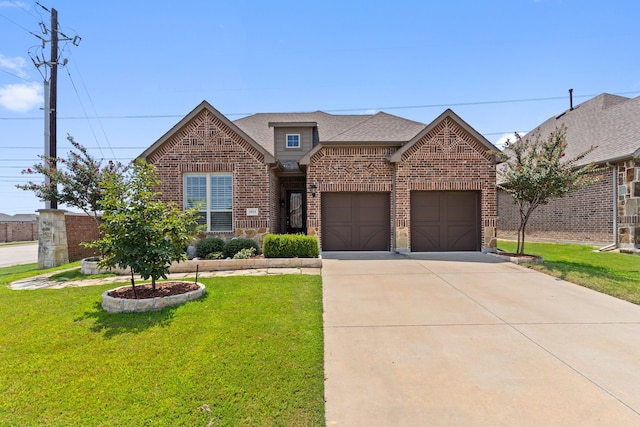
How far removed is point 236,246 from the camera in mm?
10273

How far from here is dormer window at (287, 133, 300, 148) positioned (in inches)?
567

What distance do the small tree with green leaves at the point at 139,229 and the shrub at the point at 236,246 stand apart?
3770 millimetres

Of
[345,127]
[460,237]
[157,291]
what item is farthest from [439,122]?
[157,291]

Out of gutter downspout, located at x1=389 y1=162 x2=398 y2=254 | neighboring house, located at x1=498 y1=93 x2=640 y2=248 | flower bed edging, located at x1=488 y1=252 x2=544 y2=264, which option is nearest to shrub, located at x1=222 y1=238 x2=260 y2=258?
gutter downspout, located at x1=389 y1=162 x2=398 y2=254

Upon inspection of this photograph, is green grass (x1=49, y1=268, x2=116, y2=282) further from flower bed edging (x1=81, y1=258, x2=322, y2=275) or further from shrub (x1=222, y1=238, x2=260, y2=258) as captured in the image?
shrub (x1=222, y1=238, x2=260, y2=258)

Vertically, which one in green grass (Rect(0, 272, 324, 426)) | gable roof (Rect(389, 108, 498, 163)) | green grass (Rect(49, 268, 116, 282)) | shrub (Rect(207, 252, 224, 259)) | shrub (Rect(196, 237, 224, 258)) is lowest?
green grass (Rect(0, 272, 324, 426))

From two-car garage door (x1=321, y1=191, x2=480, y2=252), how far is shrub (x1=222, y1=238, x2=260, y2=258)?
298cm

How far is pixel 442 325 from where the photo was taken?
4.78 metres

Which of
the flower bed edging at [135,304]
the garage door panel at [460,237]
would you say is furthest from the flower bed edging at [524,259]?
the flower bed edging at [135,304]

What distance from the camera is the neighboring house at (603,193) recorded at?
1246 cm

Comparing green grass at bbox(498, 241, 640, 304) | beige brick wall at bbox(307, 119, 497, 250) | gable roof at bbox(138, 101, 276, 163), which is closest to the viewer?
green grass at bbox(498, 241, 640, 304)

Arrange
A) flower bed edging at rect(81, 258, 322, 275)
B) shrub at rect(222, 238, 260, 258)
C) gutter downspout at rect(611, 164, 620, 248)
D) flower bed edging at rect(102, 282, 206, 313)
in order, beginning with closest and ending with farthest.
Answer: flower bed edging at rect(102, 282, 206, 313), flower bed edging at rect(81, 258, 322, 275), shrub at rect(222, 238, 260, 258), gutter downspout at rect(611, 164, 620, 248)

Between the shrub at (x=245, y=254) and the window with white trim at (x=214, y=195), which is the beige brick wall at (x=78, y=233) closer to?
the window with white trim at (x=214, y=195)

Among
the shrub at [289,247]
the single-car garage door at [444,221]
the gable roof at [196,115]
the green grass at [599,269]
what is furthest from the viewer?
the single-car garage door at [444,221]
